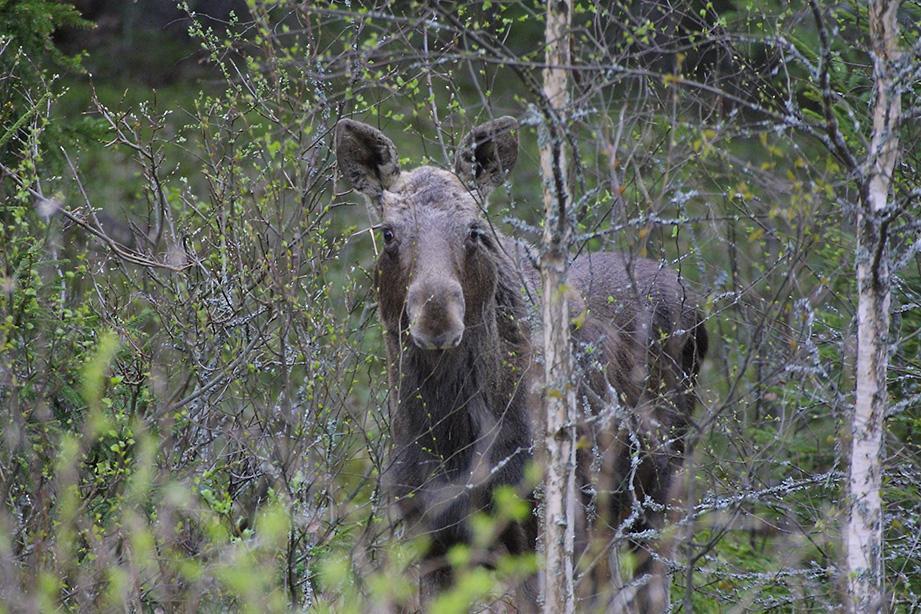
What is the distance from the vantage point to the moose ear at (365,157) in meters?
6.59

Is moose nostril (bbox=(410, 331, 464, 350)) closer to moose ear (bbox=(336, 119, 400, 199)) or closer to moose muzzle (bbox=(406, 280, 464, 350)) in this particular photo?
moose muzzle (bbox=(406, 280, 464, 350))

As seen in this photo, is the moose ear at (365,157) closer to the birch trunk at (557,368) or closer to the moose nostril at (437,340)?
the moose nostril at (437,340)

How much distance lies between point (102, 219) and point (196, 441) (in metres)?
6.48

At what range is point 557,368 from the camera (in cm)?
491

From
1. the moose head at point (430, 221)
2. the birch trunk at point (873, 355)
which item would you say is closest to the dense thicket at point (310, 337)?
the birch trunk at point (873, 355)

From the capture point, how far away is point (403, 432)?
21.7ft

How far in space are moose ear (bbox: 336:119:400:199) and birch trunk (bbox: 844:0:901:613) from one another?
9.45 ft

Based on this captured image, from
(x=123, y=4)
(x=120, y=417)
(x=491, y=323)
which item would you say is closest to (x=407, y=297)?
(x=491, y=323)

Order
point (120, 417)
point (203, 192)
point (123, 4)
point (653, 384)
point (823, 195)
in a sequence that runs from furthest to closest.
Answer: point (123, 4) < point (203, 192) < point (653, 384) < point (120, 417) < point (823, 195)

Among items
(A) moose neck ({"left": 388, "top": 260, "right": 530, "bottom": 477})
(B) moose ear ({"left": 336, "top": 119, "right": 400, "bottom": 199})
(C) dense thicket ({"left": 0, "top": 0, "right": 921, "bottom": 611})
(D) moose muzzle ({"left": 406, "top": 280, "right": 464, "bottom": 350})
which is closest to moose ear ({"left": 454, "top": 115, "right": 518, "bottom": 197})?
(C) dense thicket ({"left": 0, "top": 0, "right": 921, "bottom": 611})

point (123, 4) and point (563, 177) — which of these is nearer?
point (563, 177)

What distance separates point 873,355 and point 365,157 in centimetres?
329

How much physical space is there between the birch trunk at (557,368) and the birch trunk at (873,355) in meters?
1.16

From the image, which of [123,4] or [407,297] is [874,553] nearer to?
[407,297]
